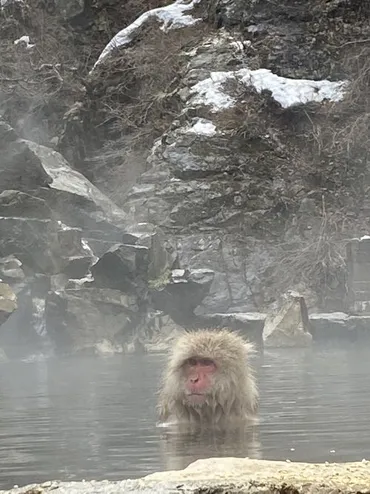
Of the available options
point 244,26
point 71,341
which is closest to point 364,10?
point 244,26

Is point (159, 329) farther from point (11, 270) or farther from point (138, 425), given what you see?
point (138, 425)

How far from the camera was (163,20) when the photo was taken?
21.7 metres

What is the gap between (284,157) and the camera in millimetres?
18422

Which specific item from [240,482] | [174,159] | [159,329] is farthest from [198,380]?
[174,159]

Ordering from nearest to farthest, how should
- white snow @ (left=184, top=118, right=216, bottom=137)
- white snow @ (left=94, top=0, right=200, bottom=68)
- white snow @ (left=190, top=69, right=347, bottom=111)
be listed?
white snow @ (left=184, top=118, right=216, bottom=137)
white snow @ (left=190, top=69, right=347, bottom=111)
white snow @ (left=94, top=0, right=200, bottom=68)

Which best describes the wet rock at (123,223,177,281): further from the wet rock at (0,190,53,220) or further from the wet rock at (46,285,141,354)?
the wet rock at (0,190,53,220)

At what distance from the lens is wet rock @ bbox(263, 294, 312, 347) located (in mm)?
13008

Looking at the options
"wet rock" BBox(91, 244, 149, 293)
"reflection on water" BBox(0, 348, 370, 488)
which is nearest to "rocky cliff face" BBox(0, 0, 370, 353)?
"wet rock" BBox(91, 244, 149, 293)

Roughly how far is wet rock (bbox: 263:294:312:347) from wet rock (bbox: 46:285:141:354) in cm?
222

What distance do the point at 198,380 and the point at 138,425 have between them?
0.68 meters

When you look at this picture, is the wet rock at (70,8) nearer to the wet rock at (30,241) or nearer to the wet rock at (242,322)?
the wet rock at (30,241)

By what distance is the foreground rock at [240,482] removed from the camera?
1741 millimetres

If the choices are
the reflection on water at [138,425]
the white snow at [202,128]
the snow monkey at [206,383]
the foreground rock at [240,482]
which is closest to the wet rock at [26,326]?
the reflection on water at [138,425]

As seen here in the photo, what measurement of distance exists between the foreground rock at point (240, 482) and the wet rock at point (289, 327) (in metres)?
11.0
